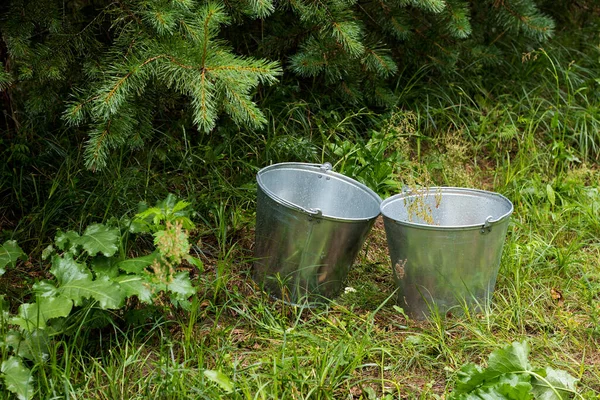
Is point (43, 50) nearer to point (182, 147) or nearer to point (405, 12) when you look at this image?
point (182, 147)

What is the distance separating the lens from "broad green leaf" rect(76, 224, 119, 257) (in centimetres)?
258

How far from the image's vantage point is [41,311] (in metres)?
2.36

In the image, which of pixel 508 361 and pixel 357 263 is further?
pixel 357 263

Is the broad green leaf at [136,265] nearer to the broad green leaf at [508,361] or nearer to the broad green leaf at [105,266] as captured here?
the broad green leaf at [105,266]

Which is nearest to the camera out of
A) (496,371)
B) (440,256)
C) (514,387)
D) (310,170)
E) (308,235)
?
(514,387)

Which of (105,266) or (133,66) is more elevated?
(133,66)

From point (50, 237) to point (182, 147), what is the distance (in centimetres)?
70

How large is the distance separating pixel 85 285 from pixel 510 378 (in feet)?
4.32

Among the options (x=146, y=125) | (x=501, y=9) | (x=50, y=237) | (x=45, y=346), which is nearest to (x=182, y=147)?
(x=146, y=125)

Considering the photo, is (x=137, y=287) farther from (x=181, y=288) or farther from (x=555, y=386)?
(x=555, y=386)

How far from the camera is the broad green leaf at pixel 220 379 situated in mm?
2230

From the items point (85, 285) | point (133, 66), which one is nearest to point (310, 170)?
point (133, 66)

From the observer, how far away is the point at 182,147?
136 inches

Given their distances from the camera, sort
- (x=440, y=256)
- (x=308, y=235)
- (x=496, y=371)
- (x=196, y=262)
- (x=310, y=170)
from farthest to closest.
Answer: (x=310, y=170) → (x=308, y=235) → (x=440, y=256) → (x=196, y=262) → (x=496, y=371)
